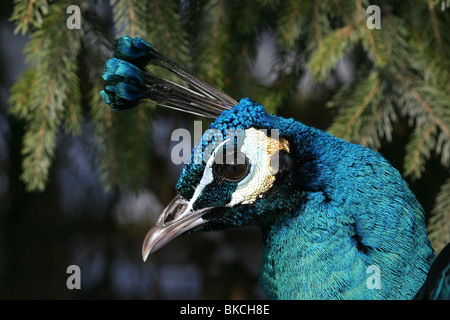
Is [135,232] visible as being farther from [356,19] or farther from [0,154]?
[356,19]

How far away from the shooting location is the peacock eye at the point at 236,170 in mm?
948

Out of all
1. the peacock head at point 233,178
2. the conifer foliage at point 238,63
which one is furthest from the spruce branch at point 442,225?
the peacock head at point 233,178

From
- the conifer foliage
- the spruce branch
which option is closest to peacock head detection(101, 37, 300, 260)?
the conifer foliage

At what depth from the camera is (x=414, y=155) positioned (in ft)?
4.69

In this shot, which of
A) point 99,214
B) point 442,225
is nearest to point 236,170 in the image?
point 442,225

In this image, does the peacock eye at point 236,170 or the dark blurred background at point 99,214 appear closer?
the peacock eye at point 236,170

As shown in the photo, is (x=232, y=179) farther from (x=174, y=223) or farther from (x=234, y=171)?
(x=174, y=223)

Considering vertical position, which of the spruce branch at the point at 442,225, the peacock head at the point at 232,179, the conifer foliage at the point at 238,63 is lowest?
the spruce branch at the point at 442,225

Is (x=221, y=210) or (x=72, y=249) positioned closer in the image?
(x=221, y=210)

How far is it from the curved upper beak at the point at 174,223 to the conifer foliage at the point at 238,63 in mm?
512

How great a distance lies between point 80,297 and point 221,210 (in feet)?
4.45

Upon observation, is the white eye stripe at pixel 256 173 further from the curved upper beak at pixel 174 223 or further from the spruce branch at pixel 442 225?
the spruce branch at pixel 442 225

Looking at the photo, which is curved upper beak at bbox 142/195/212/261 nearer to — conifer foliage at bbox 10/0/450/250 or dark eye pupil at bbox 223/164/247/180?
dark eye pupil at bbox 223/164/247/180

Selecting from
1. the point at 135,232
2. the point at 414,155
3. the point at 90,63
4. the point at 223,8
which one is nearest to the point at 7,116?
the point at 90,63
